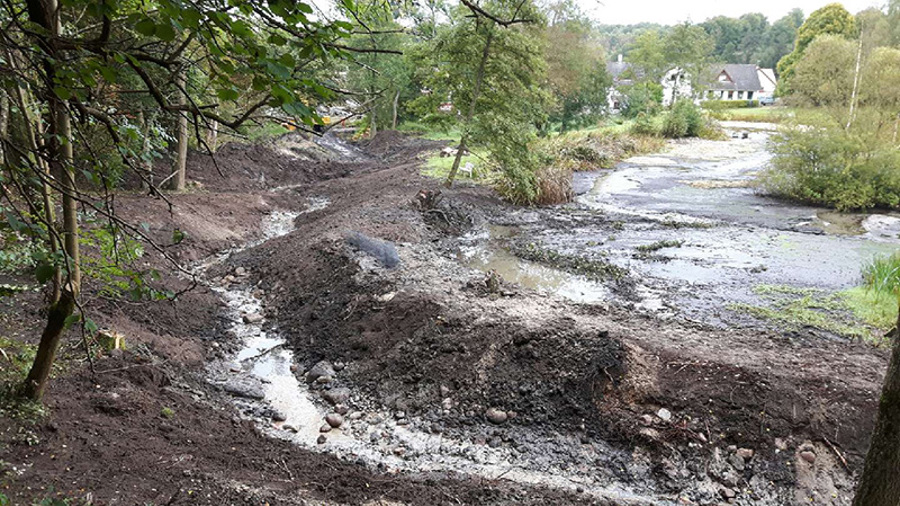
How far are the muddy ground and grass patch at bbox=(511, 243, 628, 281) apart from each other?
1.98m

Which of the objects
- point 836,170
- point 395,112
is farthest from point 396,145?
point 836,170

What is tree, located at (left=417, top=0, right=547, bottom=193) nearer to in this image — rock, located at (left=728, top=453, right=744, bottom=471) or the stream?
the stream

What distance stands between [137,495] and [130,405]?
155cm

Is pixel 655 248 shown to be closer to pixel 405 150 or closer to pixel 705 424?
pixel 705 424

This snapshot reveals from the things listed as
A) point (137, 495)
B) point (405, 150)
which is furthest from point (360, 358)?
point (405, 150)

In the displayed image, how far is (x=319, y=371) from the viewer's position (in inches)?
271

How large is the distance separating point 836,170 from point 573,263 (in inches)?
515

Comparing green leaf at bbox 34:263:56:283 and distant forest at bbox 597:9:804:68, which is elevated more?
distant forest at bbox 597:9:804:68

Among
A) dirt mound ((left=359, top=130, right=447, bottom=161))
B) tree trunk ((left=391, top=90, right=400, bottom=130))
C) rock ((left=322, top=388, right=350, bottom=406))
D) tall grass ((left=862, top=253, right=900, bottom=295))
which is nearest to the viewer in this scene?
rock ((left=322, top=388, right=350, bottom=406))

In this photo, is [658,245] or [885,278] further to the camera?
[658,245]

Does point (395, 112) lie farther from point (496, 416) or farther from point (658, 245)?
point (496, 416)

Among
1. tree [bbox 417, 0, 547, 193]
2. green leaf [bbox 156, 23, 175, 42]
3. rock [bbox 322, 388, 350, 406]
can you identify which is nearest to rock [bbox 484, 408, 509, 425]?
rock [bbox 322, 388, 350, 406]

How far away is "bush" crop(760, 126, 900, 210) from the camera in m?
18.2

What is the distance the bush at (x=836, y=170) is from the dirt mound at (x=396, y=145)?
14.6 metres
